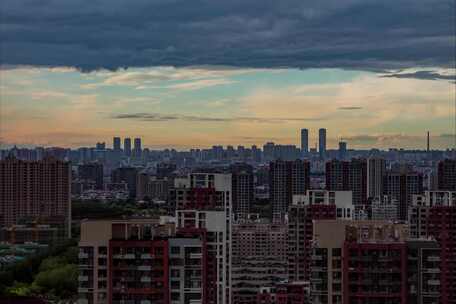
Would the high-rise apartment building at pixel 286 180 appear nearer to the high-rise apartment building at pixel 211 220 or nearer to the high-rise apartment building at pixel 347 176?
the high-rise apartment building at pixel 347 176

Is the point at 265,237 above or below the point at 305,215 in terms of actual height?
below

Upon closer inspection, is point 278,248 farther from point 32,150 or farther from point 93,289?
point 32,150

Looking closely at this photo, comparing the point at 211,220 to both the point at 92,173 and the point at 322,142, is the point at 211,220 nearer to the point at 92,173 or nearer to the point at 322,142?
the point at 92,173

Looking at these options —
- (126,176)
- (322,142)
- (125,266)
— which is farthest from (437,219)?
(322,142)

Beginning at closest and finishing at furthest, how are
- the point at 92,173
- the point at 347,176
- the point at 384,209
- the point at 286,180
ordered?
the point at 384,209 < the point at 286,180 < the point at 347,176 < the point at 92,173

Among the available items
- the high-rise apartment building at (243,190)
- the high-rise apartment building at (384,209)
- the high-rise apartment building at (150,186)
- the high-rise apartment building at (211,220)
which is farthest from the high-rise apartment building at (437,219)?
the high-rise apartment building at (150,186)

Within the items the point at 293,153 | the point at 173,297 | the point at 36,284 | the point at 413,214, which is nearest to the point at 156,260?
the point at 173,297

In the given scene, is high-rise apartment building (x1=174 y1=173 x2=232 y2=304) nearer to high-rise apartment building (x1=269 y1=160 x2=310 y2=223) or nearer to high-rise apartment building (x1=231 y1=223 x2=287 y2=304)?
high-rise apartment building (x1=231 y1=223 x2=287 y2=304)

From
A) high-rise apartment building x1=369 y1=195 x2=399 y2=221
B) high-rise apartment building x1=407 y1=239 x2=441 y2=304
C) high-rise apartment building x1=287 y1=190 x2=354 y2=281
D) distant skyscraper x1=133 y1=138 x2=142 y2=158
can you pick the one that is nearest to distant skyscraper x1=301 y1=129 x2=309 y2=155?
distant skyscraper x1=133 y1=138 x2=142 y2=158
